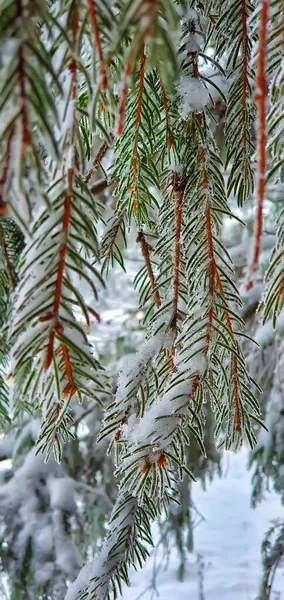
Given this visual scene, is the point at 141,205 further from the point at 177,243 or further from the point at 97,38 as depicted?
the point at 97,38

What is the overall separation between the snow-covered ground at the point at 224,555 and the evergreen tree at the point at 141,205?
205cm

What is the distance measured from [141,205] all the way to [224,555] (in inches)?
128

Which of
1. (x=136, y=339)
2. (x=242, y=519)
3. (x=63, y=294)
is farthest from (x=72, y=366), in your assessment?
(x=242, y=519)

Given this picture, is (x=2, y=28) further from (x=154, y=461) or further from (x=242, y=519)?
(x=242, y=519)

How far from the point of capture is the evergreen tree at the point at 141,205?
0.77ft

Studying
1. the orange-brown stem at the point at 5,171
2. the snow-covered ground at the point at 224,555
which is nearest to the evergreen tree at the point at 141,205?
the orange-brown stem at the point at 5,171

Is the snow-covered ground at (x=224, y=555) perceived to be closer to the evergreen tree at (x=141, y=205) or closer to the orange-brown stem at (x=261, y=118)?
the evergreen tree at (x=141, y=205)

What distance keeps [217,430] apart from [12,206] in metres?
0.35

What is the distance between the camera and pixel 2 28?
0.22 m

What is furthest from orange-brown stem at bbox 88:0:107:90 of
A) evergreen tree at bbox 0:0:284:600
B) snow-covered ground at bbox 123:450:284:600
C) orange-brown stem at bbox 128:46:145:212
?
snow-covered ground at bbox 123:450:284:600

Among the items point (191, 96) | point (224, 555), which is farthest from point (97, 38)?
point (224, 555)

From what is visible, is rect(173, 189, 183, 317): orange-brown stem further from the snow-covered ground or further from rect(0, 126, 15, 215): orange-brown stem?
the snow-covered ground

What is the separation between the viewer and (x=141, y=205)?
53 cm

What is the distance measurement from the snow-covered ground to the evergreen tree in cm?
205
